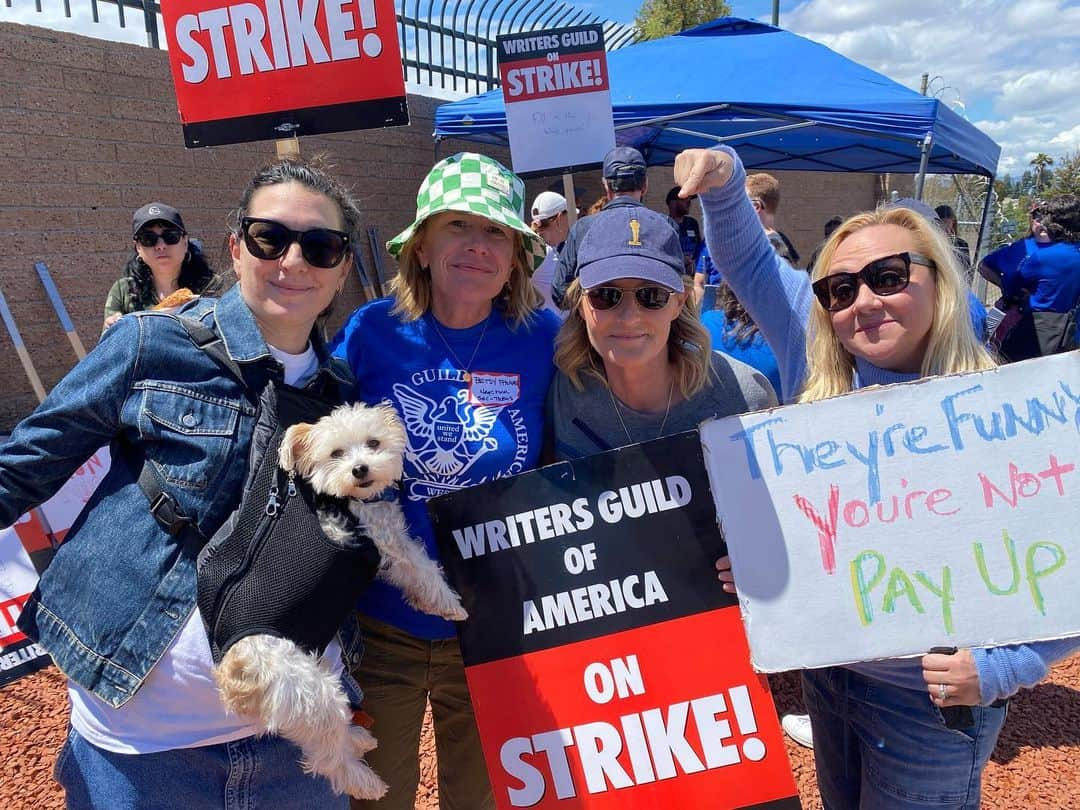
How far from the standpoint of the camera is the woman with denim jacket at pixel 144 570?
5.36 feet

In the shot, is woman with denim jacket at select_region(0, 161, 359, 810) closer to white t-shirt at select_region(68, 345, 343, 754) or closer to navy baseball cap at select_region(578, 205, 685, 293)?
white t-shirt at select_region(68, 345, 343, 754)

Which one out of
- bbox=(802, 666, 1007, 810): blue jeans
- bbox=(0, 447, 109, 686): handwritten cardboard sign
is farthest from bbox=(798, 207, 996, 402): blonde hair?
bbox=(0, 447, 109, 686): handwritten cardboard sign

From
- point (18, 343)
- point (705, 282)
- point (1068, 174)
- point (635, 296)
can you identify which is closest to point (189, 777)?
point (635, 296)

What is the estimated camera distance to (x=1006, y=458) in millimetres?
1698

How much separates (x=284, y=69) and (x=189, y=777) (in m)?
2.88

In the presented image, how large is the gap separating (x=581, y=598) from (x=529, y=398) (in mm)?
654

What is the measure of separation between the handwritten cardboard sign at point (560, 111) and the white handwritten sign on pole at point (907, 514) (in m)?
4.23

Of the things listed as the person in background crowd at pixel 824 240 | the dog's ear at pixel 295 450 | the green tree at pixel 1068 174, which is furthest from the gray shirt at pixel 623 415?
the green tree at pixel 1068 174

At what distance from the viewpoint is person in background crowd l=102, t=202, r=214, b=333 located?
16.6 ft

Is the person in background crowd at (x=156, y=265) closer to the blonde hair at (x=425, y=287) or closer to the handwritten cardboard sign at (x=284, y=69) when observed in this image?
the handwritten cardboard sign at (x=284, y=69)

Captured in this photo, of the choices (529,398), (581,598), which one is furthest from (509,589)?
(529,398)

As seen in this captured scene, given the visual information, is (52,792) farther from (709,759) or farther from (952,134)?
(952,134)

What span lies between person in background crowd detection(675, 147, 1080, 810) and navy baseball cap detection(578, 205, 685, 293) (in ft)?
0.58

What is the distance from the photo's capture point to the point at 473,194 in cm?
228
